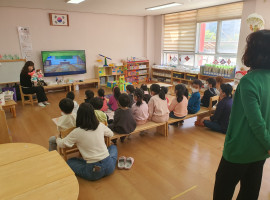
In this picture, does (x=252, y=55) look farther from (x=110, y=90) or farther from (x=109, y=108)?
(x=110, y=90)

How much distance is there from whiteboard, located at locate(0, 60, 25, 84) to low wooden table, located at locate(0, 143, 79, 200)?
470cm

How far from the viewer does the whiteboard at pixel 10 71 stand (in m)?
5.39

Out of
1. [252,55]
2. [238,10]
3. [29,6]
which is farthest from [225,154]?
[29,6]

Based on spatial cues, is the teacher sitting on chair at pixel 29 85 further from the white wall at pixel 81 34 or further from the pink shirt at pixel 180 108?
the pink shirt at pixel 180 108

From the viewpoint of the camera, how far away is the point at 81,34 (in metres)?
6.63

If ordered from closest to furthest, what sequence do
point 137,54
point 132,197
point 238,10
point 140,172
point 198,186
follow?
1. point 132,197
2. point 198,186
3. point 140,172
4. point 238,10
5. point 137,54

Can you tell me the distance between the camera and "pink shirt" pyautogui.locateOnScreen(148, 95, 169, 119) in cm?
311

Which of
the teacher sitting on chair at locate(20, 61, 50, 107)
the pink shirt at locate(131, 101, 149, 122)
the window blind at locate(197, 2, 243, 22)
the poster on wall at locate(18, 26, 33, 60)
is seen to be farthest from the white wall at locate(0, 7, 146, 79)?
the pink shirt at locate(131, 101, 149, 122)

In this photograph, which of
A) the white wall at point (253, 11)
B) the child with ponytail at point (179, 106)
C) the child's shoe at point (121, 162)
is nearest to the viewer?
the child's shoe at point (121, 162)

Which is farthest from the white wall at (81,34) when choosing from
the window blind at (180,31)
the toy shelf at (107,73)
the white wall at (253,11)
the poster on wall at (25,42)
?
the white wall at (253,11)

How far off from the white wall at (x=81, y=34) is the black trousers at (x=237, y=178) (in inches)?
242

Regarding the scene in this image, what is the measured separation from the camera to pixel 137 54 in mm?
8031

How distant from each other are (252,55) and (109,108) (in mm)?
3343

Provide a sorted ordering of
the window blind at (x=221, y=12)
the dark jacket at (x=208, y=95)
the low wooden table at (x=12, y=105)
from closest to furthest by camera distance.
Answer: the dark jacket at (x=208, y=95) → the low wooden table at (x=12, y=105) → the window blind at (x=221, y=12)
